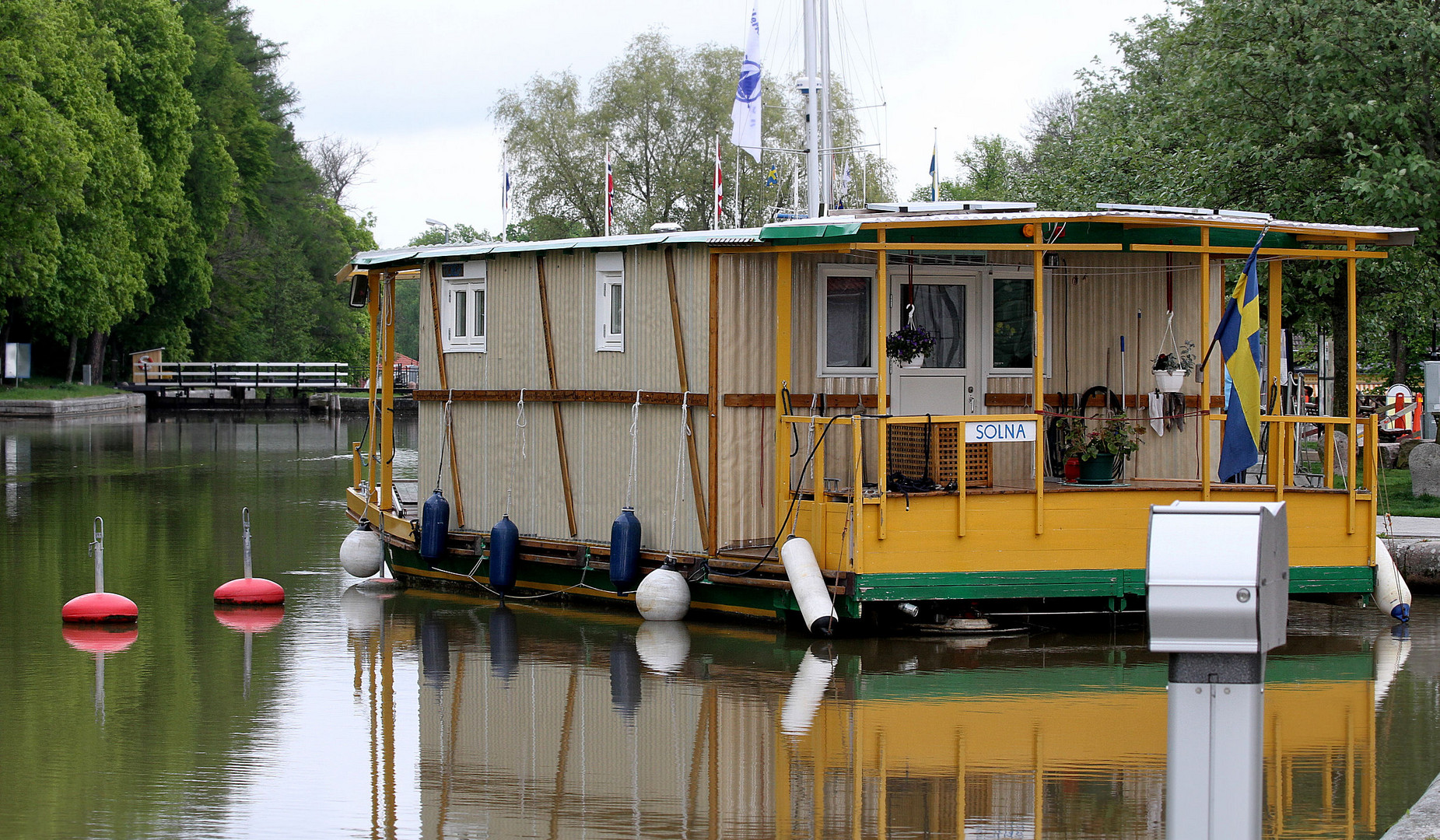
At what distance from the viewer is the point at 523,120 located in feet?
173

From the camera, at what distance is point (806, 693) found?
37.3ft

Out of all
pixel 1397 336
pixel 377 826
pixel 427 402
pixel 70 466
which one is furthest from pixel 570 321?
pixel 1397 336

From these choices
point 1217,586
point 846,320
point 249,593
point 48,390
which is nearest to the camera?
point 1217,586

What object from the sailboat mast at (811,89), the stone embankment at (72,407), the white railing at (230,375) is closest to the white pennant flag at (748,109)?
the sailboat mast at (811,89)

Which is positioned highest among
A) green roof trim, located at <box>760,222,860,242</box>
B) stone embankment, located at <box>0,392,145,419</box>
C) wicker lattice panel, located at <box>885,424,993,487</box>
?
green roof trim, located at <box>760,222,860,242</box>

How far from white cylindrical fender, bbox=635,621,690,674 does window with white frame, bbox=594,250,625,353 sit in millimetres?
2773

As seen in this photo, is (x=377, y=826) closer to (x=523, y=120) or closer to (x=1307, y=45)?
(x=1307, y=45)

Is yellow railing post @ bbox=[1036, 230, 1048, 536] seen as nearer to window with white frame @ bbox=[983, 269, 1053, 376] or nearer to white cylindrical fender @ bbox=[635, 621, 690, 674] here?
window with white frame @ bbox=[983, 269, 1053, 376]

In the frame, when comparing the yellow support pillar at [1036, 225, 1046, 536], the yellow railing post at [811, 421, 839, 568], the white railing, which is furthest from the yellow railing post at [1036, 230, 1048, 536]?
the white railing

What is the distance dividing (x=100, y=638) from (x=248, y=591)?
207cm

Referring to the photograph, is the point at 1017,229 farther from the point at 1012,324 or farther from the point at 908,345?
the point at 1012,324

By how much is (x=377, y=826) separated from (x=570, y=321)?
8.52m

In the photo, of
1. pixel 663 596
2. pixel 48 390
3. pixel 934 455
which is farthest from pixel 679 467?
pixel 48 390

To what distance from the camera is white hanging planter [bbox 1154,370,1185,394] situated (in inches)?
602
